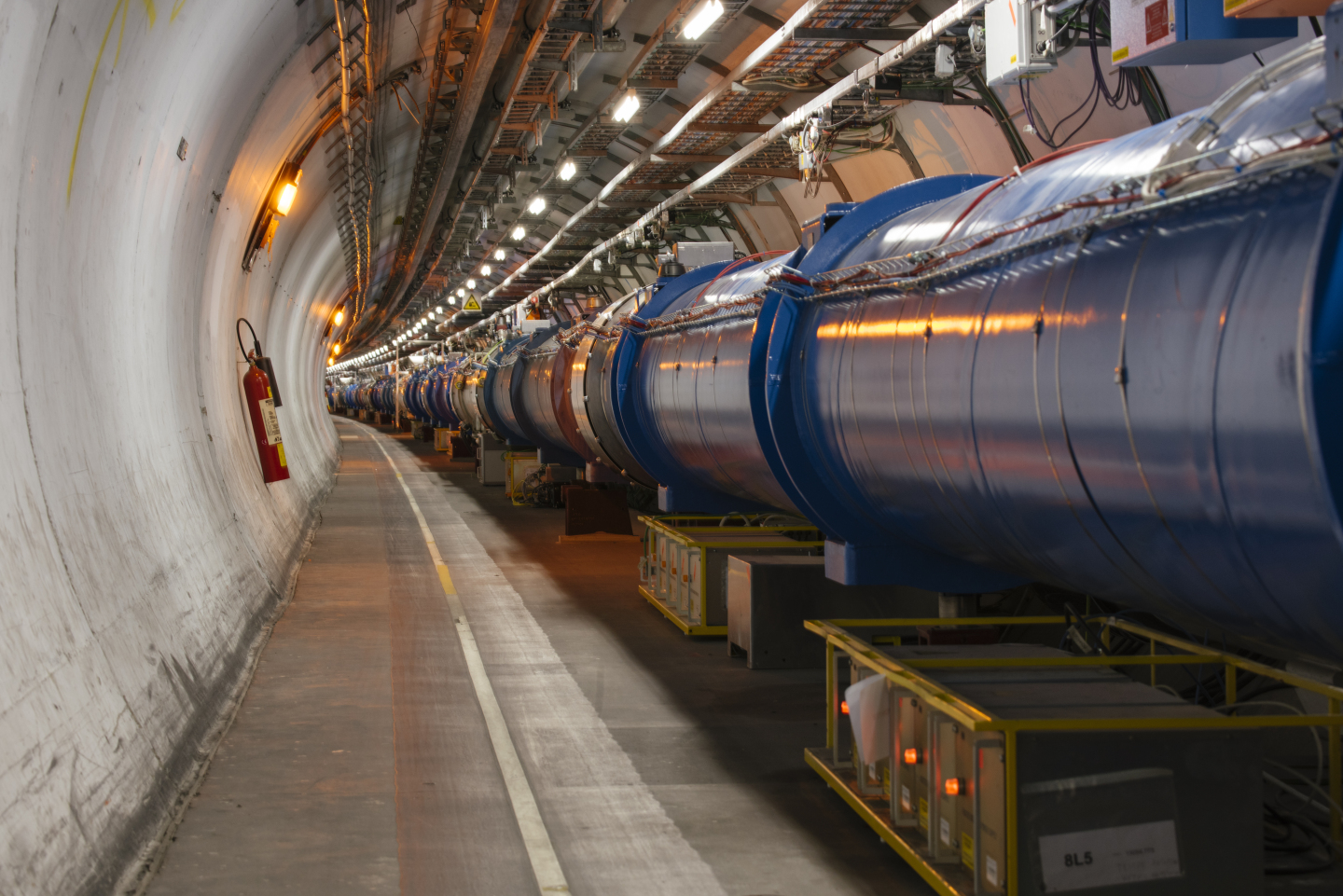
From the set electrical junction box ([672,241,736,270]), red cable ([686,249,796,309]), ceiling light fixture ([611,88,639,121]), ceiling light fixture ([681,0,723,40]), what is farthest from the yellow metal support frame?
ceiling light fixture ([611,88,639,121])

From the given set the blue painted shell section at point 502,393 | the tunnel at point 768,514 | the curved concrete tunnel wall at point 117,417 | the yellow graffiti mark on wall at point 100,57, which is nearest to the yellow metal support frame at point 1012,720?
the tunnel at point 768,514

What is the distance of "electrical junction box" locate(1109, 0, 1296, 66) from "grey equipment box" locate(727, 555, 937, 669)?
4.56 metres

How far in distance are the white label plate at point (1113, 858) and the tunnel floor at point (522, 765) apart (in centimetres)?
80

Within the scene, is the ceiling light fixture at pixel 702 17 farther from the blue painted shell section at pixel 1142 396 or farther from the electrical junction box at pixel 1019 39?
the blue painted shell section at pixel 1142 396

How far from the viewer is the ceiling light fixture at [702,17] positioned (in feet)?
33.0

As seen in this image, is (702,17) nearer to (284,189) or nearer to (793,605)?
(793,605)

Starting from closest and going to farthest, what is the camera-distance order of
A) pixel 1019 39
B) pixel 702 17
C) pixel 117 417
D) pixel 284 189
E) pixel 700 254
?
pixel 117 417 < pixel 1019 39 < pixel 702 17 < pixel 700 254 < pixel 284 189

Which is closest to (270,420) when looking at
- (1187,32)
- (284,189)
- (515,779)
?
(284,189)

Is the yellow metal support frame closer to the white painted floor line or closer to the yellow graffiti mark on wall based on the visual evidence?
the white painted floor line

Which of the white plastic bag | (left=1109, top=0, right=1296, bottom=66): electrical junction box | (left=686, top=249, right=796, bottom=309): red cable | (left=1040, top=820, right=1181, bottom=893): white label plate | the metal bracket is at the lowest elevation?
(left=1040, top=820, right=1181, bottom=893): white label plate

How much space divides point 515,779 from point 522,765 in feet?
0.90

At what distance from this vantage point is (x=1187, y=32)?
481cm

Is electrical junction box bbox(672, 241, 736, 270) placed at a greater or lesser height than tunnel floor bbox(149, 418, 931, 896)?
greater

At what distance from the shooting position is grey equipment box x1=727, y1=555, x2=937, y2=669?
29.8 ft
